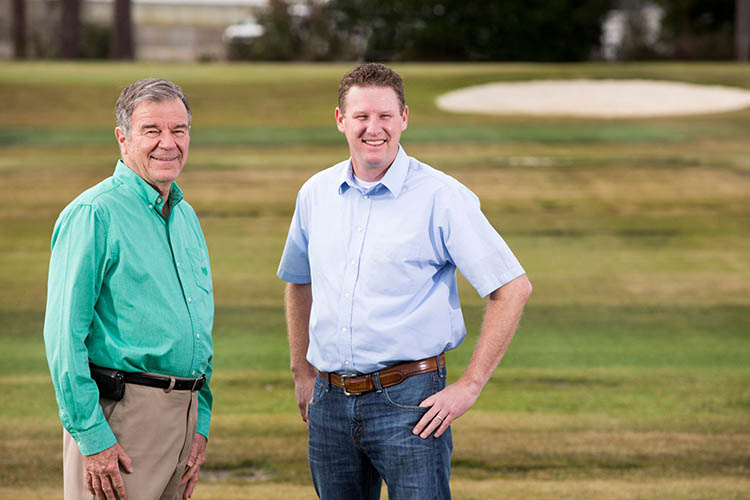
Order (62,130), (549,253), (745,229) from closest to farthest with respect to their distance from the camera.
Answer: (549,253), (745,229), (62,130)

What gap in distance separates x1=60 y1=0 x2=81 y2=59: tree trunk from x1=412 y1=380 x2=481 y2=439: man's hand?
741 inches

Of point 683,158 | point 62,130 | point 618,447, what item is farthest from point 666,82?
point 618,447

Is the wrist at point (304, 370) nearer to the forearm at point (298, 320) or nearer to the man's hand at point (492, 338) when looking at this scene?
the forearm at point (298, 320)

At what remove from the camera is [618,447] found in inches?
191

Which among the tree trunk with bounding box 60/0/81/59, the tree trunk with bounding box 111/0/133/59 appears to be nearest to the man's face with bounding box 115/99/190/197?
the tree trunk with bounding box 111/0/133/59

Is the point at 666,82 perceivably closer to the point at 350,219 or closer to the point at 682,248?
the point at 682,248

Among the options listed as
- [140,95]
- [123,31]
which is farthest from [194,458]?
[123,31]

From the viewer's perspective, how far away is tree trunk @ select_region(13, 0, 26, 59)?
21925 millimetres

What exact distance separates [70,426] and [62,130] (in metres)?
10.3

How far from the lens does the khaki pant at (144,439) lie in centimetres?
245

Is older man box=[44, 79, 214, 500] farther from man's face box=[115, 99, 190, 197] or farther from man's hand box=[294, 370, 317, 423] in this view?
man's hand box=[294, 370, 317, 423]

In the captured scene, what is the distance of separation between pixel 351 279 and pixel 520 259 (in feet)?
→ 18.5

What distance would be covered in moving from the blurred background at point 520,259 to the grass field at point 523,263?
0.8 inches

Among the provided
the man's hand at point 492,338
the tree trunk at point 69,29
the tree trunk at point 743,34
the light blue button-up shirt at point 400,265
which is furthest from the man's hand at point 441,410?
the tree trunk at point 743,34
